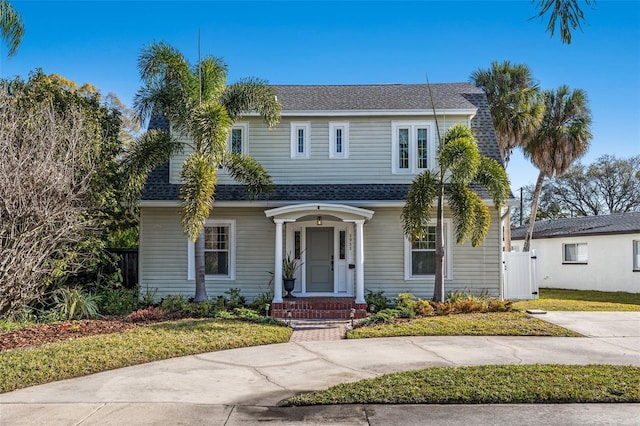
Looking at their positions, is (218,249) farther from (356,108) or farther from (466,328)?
(466,328)

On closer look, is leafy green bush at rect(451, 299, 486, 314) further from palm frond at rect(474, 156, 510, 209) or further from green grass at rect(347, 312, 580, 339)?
palm frond at rect(474, 156, 510, 209)

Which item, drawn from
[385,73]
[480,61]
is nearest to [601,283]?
[480,61]

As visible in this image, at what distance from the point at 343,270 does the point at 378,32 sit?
641cm

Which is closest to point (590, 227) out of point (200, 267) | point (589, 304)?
point (589, 304)

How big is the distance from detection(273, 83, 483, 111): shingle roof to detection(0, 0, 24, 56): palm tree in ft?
22.7

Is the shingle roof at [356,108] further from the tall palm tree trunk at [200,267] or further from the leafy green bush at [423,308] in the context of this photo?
the leafy green bush at [423,308]

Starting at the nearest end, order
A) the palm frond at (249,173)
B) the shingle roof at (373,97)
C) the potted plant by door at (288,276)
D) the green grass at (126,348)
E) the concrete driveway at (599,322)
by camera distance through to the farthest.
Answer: the green grass at (126,348) < the concrete driveway at (599,322) < the palm frond at (249,173) < the potted plant by door at (288,276) < the shingle roof at (373,97)

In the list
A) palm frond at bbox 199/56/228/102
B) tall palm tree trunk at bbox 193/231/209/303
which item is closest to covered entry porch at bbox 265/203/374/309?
tall palm tree trunk at bbox 193/231/209/303

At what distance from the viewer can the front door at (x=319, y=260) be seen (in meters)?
15.1

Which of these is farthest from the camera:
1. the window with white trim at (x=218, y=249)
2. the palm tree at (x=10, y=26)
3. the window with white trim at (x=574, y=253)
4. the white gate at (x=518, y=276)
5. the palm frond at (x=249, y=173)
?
the window with white trim at (x=574, y=253)

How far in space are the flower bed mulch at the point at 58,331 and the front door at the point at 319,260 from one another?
5.18 m

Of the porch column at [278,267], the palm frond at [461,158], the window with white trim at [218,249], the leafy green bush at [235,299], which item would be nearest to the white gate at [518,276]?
the palm frond at [461,158]

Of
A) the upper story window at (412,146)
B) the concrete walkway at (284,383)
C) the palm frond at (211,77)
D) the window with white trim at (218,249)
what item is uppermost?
the palm frond at (211,77)

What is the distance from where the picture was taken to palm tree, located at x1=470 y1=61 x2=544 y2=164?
78.0 ft
